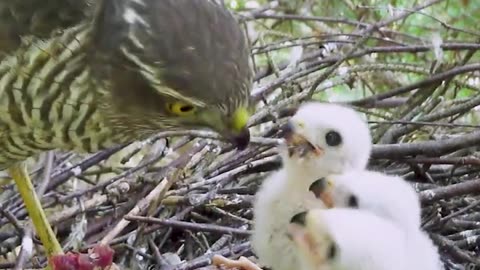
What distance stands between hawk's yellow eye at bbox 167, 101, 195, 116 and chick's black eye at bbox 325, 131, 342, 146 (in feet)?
0.87

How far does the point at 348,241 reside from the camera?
1.35 metres

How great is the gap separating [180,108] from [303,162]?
0.82 feet

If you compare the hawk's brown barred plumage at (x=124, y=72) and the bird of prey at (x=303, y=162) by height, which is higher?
the hawk's brown barred plumage at (x=124, y=72)

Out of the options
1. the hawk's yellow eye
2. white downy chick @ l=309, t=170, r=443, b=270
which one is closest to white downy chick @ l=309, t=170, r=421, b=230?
white downy chick @ l=309, t=170, r=443, b=270

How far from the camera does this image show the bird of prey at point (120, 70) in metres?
1.44

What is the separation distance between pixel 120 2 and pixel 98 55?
90mm

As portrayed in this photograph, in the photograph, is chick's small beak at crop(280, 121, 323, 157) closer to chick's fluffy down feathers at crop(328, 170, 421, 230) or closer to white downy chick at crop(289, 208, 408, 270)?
chick's fluffy down feathers at crop(328, 170, 421, 230)

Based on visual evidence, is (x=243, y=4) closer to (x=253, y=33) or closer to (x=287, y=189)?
(x=253, y=33)

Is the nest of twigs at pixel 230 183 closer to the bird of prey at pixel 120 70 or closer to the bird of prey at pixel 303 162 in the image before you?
the bird of prey at pixel 303 162

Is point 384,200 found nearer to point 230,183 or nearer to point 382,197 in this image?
point 382,197

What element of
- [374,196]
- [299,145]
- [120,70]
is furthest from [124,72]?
[374,196]

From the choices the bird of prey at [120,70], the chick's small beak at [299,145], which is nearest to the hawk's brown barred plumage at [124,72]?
the bird of prey at [120,70]

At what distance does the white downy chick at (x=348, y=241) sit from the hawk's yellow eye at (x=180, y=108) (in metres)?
0.23

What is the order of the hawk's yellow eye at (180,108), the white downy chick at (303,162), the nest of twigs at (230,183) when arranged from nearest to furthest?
the hawk's yellow eye at (180,108) < the white downy chick at (303,162) < the nest of twigs at (230,183)
